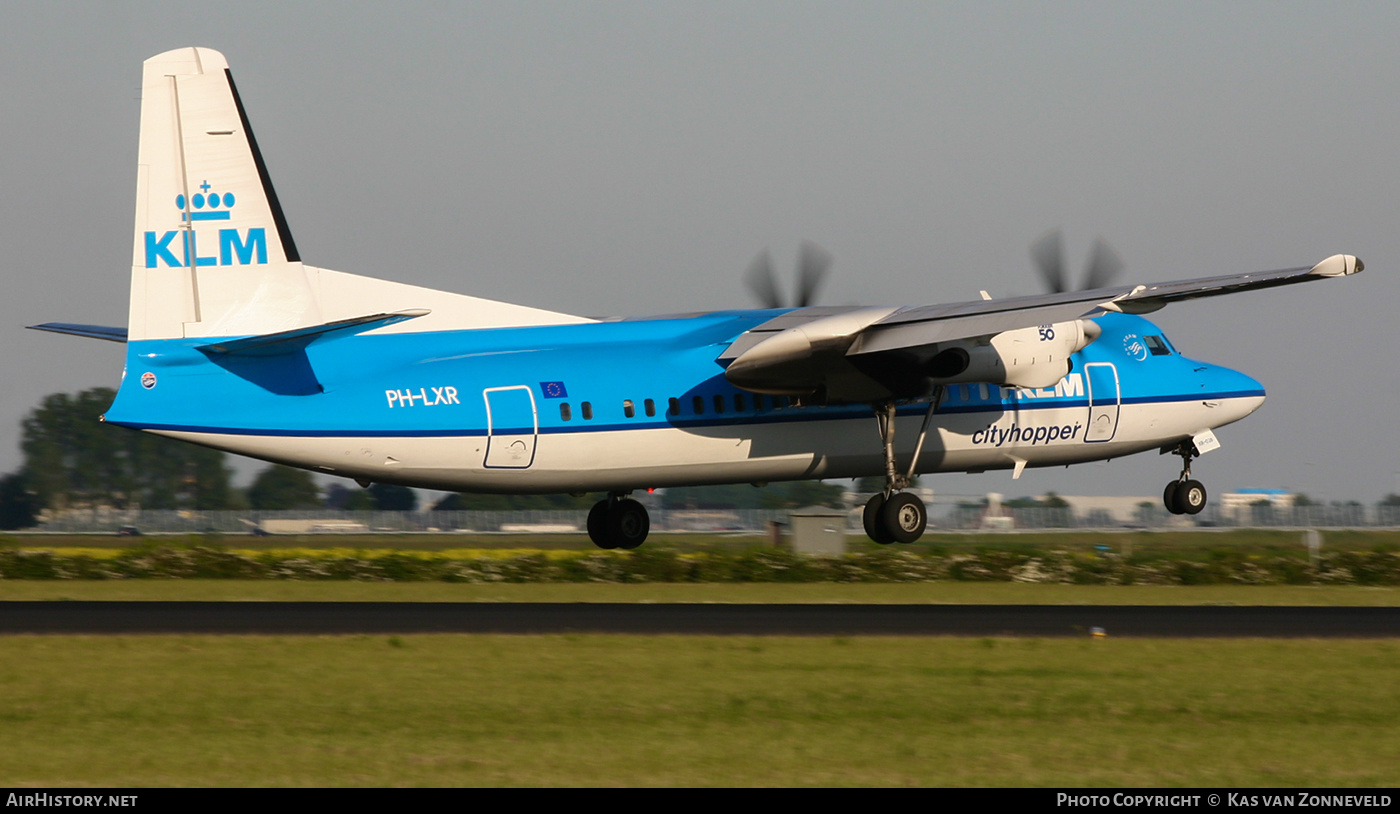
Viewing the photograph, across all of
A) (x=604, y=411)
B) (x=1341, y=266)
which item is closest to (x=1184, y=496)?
(x=1341, y=266)

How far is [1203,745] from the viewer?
1082cm

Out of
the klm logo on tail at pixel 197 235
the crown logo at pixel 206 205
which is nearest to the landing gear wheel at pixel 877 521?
the klm logo on tail at pixel 197 235

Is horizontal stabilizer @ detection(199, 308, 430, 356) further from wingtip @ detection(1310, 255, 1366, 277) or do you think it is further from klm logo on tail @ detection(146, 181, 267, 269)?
wingtip @ detection(1310, 255, 1366, 277)

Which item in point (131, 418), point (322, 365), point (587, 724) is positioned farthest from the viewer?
point (322, 365)

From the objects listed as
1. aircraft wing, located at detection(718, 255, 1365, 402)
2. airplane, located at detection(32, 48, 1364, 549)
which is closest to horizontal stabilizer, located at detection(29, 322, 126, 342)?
airplane, located at detection(32, 48, 1364, 549)

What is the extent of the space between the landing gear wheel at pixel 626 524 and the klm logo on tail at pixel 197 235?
8.67m

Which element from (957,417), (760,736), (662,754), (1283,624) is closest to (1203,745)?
(760,736)

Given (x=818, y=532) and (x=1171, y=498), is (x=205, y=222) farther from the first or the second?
(x=1171, y=498)

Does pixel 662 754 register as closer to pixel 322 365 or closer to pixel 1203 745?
pixel 1203 745

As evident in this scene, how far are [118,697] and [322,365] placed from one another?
977cm

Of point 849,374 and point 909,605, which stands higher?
point 849,374

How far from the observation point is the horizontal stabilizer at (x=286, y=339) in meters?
20.1

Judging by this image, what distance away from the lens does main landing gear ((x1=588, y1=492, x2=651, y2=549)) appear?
88.4 feet
